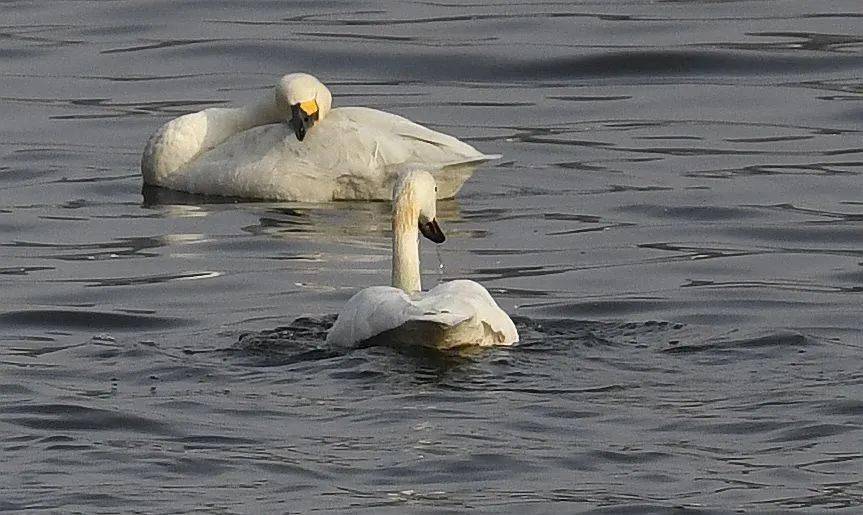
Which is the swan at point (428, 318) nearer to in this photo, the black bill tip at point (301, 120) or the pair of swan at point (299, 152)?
the pair of swan at point (299, 152)

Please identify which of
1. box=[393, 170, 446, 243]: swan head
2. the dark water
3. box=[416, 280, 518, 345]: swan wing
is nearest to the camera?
the dark water

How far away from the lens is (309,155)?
1564 centimetres

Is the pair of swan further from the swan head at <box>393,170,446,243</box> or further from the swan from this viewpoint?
the swan

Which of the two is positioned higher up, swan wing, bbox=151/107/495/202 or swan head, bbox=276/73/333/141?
swan head, bbox=276/73/333/141

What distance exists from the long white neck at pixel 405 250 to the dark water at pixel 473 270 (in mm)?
497

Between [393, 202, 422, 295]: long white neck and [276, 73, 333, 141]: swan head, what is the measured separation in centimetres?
419

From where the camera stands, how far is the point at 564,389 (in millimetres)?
10094

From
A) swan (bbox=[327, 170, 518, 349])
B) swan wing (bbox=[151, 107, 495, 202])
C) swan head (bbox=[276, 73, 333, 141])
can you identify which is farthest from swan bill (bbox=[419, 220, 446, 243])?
swan head (bbox=[276, 73, 333, 141])

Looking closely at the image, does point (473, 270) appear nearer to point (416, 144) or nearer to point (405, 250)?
point (405, 250)

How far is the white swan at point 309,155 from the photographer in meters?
15.4


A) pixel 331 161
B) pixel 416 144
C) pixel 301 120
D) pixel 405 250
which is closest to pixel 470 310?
pixel 405 250

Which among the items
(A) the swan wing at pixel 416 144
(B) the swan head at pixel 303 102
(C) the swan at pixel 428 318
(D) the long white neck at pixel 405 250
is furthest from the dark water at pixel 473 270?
(B) the swan head at pixel 303 102

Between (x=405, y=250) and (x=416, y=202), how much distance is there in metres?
0.29

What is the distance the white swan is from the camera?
15.4 m
